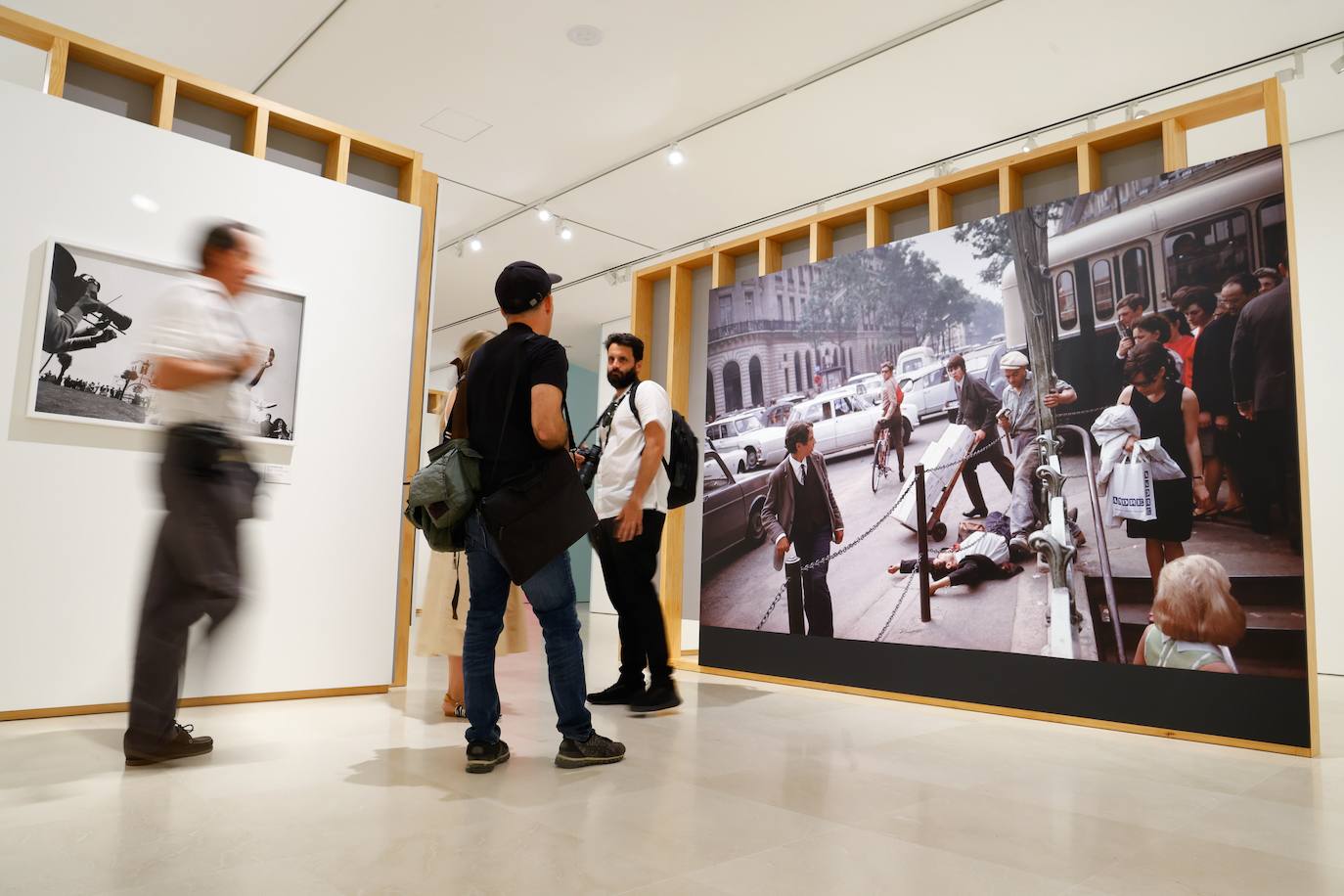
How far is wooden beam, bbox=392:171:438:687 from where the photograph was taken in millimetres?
4590

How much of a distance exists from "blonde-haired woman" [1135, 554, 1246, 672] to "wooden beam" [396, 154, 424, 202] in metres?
4.16

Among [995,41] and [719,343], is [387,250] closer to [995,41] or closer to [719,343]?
[719,343]

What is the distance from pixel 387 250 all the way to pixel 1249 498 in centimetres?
416

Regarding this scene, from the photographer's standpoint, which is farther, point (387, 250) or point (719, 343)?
point (719, 343)

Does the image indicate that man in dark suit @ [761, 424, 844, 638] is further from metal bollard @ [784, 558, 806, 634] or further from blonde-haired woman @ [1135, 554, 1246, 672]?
blonde-haired woman @ [1135, 554, 1246, 672]

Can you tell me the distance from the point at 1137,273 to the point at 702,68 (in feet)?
10.3

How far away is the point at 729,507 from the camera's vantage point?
18.1ft

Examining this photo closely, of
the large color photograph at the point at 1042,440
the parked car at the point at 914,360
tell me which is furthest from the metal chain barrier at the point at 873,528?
the parked car at the point at 914,360

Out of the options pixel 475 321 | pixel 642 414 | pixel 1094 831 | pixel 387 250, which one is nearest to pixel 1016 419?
pixel 642 414

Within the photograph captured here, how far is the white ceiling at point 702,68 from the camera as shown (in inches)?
205

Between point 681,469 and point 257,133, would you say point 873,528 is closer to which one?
point 681,469

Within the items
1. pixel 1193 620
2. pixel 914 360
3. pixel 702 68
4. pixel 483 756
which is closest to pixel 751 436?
pixel 914 360

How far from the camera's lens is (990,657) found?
14.1 feet

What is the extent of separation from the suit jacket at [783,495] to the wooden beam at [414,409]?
2036mm
